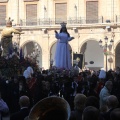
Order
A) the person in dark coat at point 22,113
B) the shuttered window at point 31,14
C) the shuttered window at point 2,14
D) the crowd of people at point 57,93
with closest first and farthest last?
1. the crowd of people at point 57,93
2. the person in dark coat at point 22,113
3. the shuttered window at point 31,14
4. the shuttered window at point 2,14

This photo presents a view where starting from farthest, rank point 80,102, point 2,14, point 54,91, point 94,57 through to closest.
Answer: point 2,14, point 94,57, point 54,91, point 80,102

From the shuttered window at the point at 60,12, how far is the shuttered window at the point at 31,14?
6.25ft

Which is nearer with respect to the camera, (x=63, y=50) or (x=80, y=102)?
(x=80, y=102)

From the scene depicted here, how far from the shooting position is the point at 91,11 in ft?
131

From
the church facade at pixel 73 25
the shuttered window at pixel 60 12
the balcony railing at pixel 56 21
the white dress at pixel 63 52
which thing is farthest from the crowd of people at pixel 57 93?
the shuttered window at pixel 60 12

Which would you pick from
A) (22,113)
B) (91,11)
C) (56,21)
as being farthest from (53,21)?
(22,113)

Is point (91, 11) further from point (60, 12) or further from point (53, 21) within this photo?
point (53, 21)

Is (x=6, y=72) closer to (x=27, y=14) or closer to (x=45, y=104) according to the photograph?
(x=45, y=104)

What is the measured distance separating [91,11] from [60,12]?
2743mm

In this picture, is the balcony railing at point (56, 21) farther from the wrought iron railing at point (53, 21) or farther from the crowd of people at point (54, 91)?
the crowd of people at point (54, 91)

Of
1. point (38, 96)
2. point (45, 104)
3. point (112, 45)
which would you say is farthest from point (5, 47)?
point (112, 45)

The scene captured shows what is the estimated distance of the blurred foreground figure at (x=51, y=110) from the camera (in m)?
5.18

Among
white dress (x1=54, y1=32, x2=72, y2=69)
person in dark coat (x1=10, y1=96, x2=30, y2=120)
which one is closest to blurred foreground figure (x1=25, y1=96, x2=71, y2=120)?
person in dark coat (x1=10, y1=96, x2=30, y2=120)

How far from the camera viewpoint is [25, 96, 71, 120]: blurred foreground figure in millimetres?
5176
